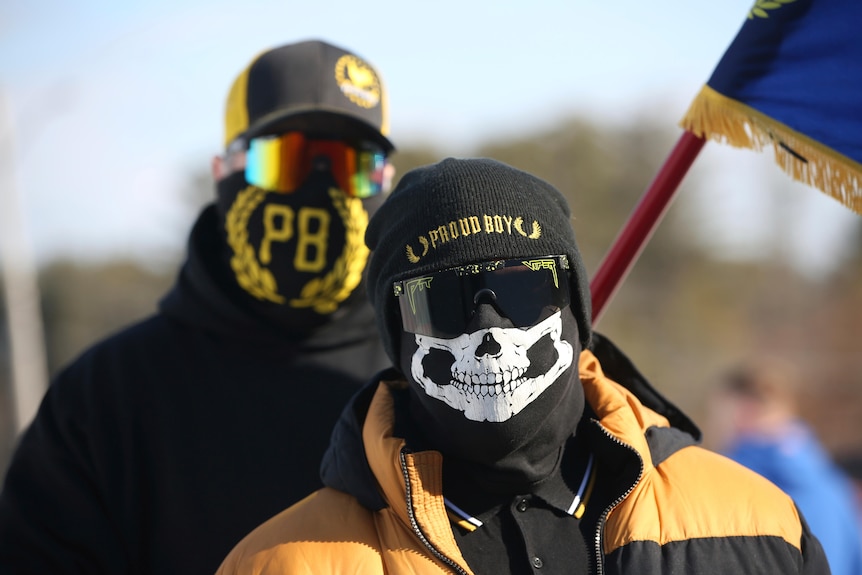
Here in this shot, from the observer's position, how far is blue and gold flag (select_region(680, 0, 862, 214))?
3027 millimetres

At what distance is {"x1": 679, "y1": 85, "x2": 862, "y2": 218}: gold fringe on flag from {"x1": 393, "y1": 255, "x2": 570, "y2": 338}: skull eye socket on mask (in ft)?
3.33

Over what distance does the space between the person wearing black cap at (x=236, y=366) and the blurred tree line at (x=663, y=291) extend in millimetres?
21735

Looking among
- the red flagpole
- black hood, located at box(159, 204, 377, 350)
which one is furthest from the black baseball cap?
the red flagpole

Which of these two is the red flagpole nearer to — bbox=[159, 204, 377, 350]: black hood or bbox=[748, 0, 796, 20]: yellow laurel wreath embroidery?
bbox=[748, 0, 796, 20]: yellow laurel wreath embroidery

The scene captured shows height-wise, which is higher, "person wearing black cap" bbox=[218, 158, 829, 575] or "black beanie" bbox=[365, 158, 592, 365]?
"black beanie" bbox=[365, 158, 592, 365]

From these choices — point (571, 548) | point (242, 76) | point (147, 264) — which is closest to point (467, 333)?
point (571, 548)

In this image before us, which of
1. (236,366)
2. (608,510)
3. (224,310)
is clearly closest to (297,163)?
(224,310)

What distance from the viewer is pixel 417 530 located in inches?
88.2

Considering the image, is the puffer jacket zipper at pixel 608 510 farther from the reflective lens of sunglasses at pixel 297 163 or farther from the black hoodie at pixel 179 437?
the reflective lens of sunglasses at pixel 297 163

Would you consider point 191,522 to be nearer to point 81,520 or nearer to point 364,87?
point 81,520

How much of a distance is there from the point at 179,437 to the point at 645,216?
60.9 inches

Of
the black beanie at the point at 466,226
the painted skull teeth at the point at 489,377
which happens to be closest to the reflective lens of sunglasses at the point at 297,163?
the black beanie at the point at 466,226

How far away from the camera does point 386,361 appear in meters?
3.52

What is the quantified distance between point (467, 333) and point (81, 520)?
1403mm
